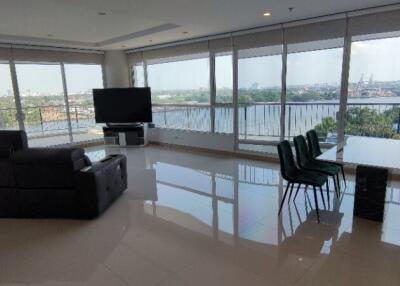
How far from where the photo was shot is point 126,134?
7.12 meters

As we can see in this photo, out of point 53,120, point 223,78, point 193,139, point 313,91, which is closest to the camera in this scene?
point 313,91

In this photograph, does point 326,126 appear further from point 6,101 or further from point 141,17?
point 6,101

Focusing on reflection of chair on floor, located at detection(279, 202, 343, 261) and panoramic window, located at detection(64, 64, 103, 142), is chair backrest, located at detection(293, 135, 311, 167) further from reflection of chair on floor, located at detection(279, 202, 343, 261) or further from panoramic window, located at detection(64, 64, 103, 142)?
panoramic window, located at detection(64, 64, 103, 142)

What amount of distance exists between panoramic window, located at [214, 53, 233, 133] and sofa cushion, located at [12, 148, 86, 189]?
3.62m

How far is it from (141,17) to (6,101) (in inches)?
164

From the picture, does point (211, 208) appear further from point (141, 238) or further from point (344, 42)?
point (344, 42)

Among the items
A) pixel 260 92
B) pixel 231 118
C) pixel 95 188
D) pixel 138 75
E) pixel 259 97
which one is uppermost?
pixel 138 75

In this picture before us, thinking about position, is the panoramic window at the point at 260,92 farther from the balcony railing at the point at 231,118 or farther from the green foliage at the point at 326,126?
the green foliage at the point at 326,126

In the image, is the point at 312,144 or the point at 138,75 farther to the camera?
the point at 138,75

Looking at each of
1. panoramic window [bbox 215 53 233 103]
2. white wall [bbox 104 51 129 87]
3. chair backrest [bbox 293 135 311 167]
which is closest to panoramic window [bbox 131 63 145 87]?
white wall [bbox 104 51 129 87]

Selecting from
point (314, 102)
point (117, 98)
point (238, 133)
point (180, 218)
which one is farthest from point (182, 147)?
point (180, 218)

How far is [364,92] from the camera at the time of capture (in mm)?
4465

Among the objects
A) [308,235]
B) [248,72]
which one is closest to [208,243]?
[308,235]

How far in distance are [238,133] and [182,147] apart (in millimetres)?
1619
